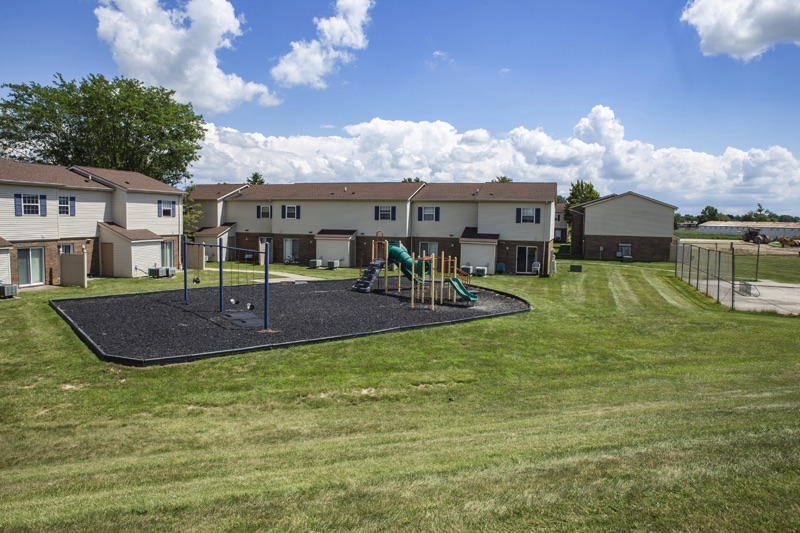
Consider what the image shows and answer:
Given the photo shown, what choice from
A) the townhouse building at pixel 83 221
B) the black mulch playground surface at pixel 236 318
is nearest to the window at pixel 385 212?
the townhouse building at pixel 83 221

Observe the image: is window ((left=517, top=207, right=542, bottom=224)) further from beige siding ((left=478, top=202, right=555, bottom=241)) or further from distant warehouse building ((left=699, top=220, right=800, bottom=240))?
distant warehouse building ((left=699, top=220, right=800, bottom=240))

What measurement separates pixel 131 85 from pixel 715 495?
52.0 m

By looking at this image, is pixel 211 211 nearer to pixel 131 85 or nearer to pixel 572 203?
pixel 131 85

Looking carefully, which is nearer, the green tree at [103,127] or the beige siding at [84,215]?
the beige siding at [84,215]

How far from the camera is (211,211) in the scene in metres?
48.8

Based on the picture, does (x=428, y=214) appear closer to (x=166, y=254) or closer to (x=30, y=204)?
(x=166, y=254)

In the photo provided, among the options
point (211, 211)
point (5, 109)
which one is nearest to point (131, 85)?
point (5, 109)

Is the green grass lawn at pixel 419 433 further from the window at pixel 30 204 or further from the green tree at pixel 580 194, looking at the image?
the green tree at pixel 580 194

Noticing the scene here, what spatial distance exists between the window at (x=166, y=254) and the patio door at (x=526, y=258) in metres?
25.7

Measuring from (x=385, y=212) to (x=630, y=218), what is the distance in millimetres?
25789

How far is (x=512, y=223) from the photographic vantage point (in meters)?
40.3

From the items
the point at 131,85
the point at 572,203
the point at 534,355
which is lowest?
the point at 534,355

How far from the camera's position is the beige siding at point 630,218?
2041 inches

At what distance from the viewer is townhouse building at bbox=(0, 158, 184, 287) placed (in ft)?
91.7
